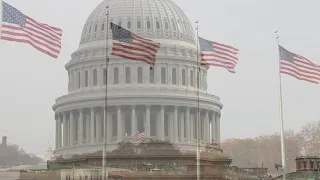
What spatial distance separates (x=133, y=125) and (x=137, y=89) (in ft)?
22.1

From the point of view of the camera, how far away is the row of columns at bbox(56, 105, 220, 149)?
429ft

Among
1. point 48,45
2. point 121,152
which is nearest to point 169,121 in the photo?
point 121,152

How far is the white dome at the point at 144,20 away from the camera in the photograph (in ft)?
449

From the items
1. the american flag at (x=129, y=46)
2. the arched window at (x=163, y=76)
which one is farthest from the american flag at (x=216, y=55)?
the arched window at (x=163, y=76)

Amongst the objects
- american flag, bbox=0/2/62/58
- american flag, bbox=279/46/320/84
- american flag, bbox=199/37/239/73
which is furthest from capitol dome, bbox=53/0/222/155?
american flag, bbox=0/2/62/58

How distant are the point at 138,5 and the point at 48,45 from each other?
8941 cm

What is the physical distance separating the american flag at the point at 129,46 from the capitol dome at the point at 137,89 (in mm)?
69977

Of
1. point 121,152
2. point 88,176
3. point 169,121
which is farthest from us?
point 169,121

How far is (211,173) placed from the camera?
81.9m

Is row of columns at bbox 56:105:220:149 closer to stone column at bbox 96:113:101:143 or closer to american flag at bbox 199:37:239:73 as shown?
stone column at bbox 96:113:101:143

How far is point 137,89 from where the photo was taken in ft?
440

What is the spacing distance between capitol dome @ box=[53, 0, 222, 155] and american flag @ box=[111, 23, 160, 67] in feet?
230

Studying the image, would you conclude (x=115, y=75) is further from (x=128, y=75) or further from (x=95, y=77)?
(x=95, y=77)

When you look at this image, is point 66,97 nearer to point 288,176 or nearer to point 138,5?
point 138,5
